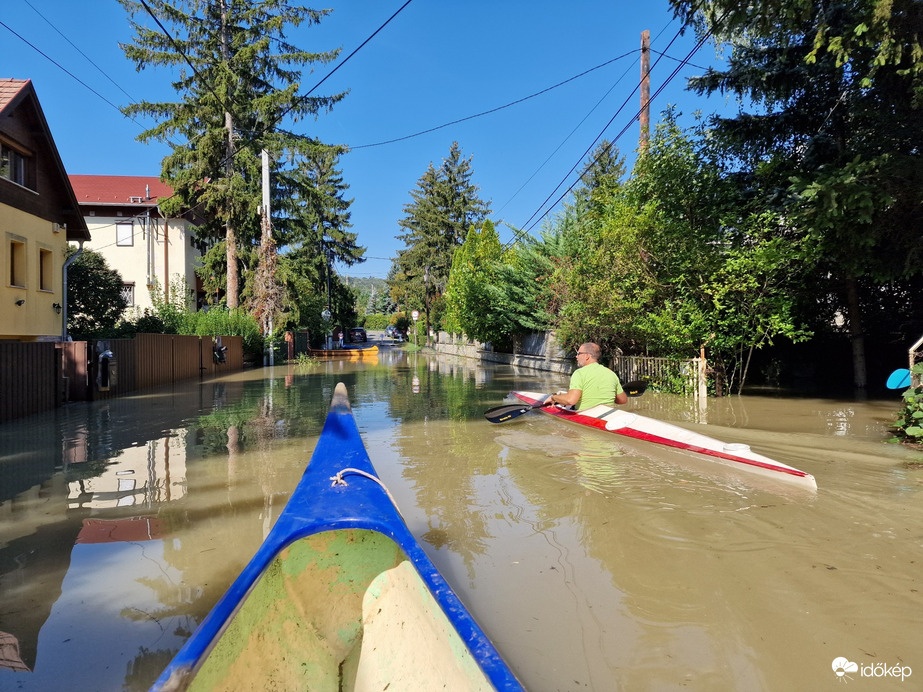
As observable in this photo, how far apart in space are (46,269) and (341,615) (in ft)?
68.3

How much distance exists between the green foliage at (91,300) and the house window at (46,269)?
2965mm

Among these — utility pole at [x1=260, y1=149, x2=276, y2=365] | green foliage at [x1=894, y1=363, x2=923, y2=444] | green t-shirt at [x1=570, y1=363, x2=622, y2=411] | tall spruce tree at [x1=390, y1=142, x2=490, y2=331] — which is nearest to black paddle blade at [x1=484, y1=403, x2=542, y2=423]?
green t-shirt at [x1=570, y1=363, x2=622, y2=411]

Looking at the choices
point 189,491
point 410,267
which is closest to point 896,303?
point 189,491

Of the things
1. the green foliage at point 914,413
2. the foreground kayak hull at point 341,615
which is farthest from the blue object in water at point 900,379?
the foreground kayak hull at point 341,615

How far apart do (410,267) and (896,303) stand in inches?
1818

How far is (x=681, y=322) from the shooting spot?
42.9 feet

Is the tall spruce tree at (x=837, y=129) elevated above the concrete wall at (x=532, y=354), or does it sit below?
above

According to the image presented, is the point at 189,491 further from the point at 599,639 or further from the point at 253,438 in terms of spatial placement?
the point at 599,639

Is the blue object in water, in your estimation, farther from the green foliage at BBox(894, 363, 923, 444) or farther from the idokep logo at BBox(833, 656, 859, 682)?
the idokep logo at BBox(833, 656, 859, 682)

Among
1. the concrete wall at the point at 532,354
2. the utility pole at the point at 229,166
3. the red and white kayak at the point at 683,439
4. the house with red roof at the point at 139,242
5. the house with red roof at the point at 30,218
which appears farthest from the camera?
the house with red roof at the point at 139,242

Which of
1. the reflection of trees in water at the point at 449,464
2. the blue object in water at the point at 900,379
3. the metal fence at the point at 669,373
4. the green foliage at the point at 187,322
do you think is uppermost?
the green foliage at the point at 187,322

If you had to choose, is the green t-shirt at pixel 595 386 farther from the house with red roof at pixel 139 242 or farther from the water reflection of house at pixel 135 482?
the house with red roof at pixel 139 242

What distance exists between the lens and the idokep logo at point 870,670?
2.70 m

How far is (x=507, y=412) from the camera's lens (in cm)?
975
